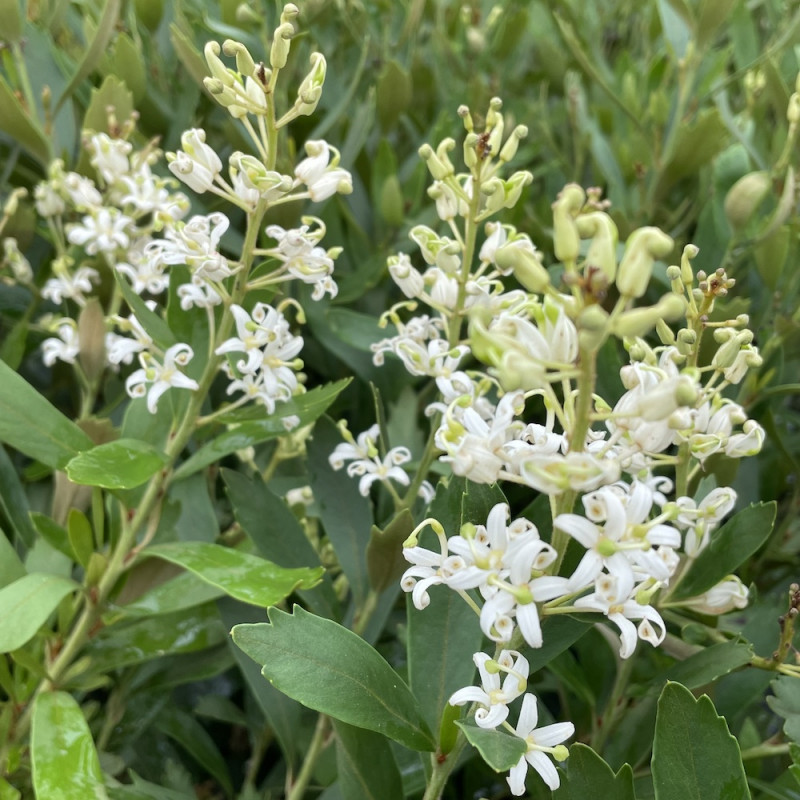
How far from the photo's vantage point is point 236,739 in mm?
1630

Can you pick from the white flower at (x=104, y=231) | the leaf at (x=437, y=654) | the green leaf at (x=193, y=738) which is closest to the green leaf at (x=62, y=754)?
the green leaf at (x=193, y=738)

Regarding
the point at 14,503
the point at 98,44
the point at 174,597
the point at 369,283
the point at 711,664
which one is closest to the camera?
the point at 711,664

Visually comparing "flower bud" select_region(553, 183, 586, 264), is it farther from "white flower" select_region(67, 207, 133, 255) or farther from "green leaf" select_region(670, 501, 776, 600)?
"white flower" select_region(67, 207, 133, 255)

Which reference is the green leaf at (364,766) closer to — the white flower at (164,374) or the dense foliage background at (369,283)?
the dense foliage background at (369,283)

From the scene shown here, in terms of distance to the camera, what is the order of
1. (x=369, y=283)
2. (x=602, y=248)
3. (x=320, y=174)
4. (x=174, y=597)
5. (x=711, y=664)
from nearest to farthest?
(x=602, y=248) < (x=711, y=664) < (x=320, y=174) < (x=174, y=597) < (x=369, y=283)

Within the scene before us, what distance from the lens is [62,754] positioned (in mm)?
980

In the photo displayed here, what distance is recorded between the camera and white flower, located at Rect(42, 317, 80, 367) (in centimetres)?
133

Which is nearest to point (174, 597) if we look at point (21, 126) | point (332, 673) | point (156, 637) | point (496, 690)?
point (156, 637)

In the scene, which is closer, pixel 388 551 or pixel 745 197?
pixel 388 551

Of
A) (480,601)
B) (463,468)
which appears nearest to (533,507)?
(480,601)

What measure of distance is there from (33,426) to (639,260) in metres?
0.86

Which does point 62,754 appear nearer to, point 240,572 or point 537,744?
point 240,572

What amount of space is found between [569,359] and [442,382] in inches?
13.3

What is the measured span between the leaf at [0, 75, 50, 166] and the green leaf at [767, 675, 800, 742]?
4.95 feet
